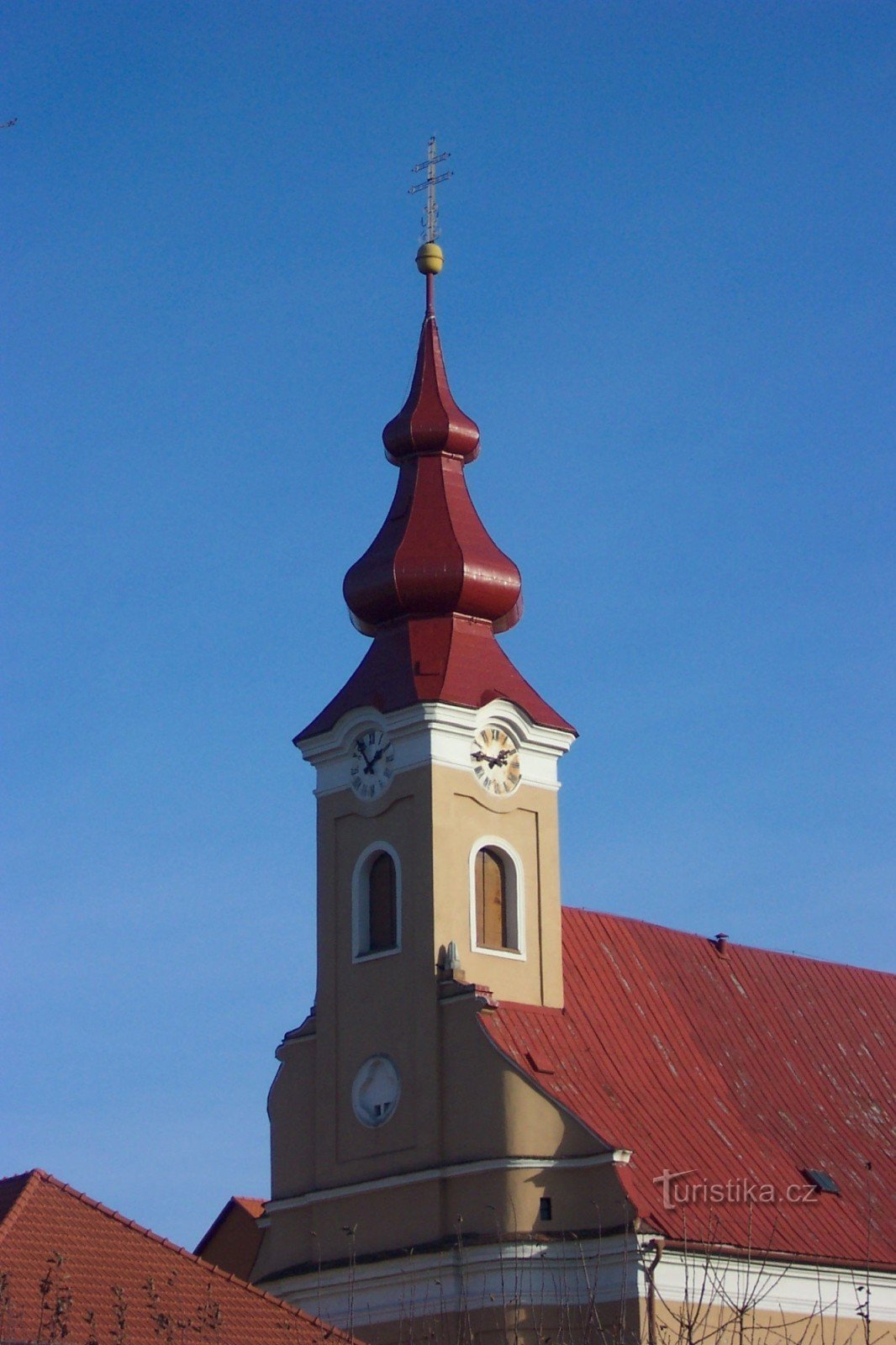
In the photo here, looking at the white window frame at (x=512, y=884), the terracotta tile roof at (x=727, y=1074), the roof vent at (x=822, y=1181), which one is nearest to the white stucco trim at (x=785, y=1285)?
the terracotta tile roof at (x=727, y=1074)

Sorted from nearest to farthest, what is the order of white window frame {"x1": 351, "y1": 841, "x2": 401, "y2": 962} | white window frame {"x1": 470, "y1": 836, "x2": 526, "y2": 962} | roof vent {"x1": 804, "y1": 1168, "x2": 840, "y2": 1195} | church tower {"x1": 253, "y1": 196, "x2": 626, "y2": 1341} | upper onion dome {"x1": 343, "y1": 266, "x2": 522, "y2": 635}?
1. church tower {"x1": 253, "y1": 196, "x2": 626, "y2": 1341}
2. white window frame {"x1": 470, "y1": 836, "x2": 526, "y2": 962}
3. white window frame {"x1": 351, "y1": 841, "x2": 401, "y2": 962}
4. roof vent {"x1": 804, "y1": 1168, "x2": 840, "y2": 1195}
5. upper onion dome {"x1": 343, "y1": 266, "x2": 522, "y2": 635}

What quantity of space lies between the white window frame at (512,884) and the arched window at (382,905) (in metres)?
1.20

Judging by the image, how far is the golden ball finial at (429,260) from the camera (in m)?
40.7

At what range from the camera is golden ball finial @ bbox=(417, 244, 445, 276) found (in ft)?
134

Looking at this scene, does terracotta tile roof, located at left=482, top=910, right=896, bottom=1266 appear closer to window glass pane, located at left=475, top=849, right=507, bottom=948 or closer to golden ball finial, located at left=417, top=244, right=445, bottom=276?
window glass pane, located at left=475, top=849, right=507, bottom=948

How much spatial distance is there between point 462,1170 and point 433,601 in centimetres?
879

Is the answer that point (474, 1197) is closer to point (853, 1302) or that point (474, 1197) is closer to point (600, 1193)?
point (600, 1193)

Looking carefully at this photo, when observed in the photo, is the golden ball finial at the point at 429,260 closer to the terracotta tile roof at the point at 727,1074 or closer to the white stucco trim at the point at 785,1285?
the terracotta tile roof at the point at 727,1074

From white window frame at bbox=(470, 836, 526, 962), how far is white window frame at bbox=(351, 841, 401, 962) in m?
1.11

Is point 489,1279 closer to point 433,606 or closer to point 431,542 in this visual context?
point 433,606

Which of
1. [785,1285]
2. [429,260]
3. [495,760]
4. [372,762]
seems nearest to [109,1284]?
[785,1285]

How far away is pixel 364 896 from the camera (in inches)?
1423

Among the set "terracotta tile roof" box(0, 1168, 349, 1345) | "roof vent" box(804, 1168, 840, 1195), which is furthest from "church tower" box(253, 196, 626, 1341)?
"terracotta tile roof" box(0, 1168, 349, 1345)

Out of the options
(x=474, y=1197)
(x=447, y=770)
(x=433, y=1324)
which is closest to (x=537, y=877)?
(x=447, y=770)
